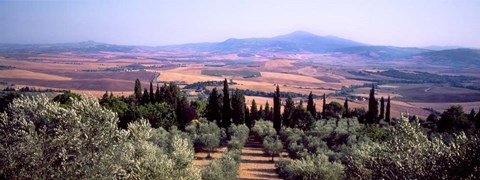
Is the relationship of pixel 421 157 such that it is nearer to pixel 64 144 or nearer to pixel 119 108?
pixel 64 144

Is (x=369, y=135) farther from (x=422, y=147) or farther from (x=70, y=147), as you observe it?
(x=70, y=147)

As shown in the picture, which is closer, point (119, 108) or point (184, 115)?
point (184, 115)

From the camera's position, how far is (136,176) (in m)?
15.3

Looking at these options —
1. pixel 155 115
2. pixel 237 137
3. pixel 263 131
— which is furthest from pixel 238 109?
pixel 155 115

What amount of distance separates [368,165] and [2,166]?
14352 millimetres

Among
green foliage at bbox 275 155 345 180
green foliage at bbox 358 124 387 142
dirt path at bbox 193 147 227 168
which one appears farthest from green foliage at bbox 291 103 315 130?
green foliage at bbox 275 155 345 180

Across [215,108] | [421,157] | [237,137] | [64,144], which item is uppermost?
[64,144]

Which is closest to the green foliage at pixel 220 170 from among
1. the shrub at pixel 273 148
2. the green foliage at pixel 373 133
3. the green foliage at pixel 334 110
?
the shrub at pixel 273 148

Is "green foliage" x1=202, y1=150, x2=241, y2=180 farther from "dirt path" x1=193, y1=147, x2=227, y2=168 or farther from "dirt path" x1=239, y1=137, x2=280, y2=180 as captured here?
"dirt path" x1=193, y1=147, x2=227, y2=168

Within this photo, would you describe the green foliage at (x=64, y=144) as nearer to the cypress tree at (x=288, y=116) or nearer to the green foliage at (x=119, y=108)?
the green foliage at (x=119, y=108)

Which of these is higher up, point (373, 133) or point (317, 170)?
point (317, 170)

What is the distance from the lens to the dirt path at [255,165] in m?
29.8

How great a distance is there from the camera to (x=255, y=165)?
33312 mm

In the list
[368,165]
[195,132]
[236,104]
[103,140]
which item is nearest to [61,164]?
[103,140]
